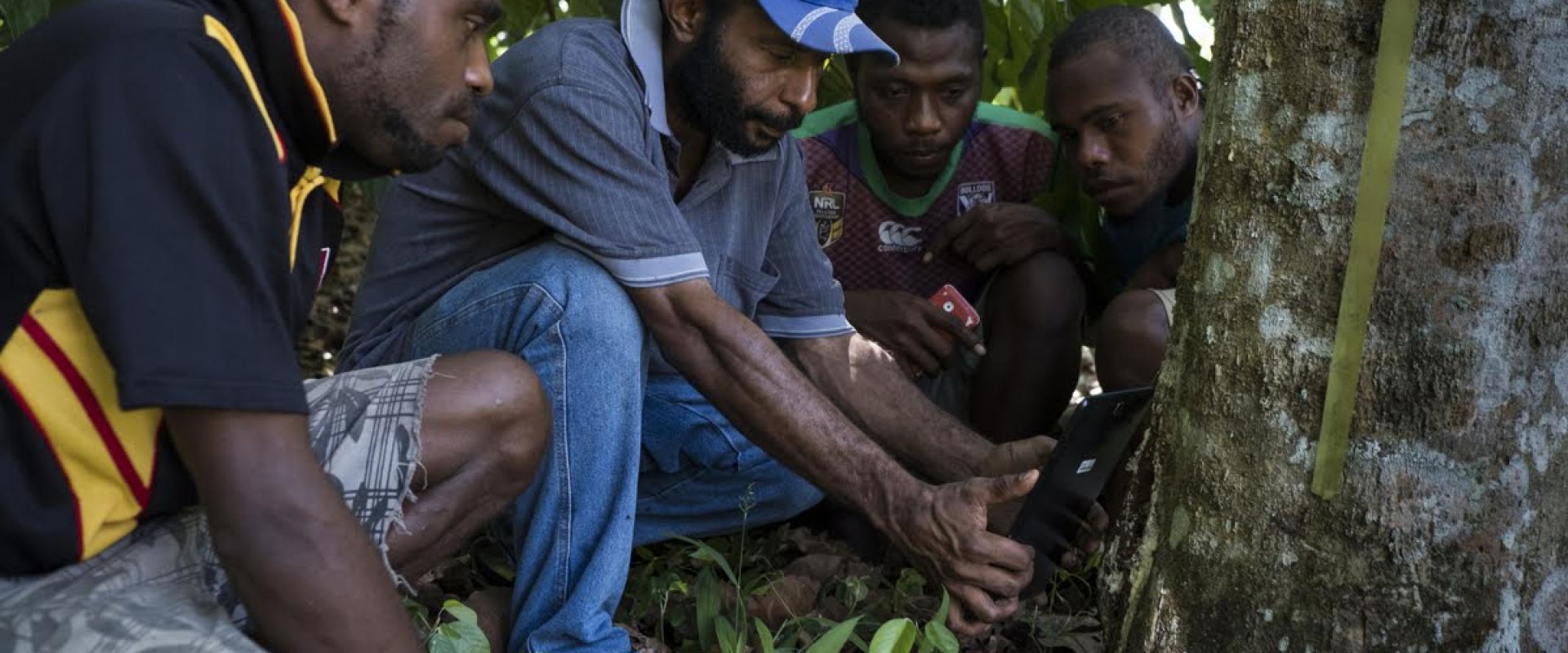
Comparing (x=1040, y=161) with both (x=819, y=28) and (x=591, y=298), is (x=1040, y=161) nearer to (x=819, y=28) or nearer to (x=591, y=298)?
(x=819, y=28)

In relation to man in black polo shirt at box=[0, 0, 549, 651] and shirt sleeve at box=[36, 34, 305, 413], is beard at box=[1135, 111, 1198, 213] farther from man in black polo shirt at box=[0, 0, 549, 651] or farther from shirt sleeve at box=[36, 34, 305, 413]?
shirt sleeve at box=[36, 34, 305, 413]

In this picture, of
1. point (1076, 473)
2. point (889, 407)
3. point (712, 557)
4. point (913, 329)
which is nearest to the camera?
point (1076, 473)

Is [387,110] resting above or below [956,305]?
above

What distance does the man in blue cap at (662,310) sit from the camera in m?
2.26

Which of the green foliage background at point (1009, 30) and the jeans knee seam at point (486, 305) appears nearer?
the jeans knee seam at point (486, 305)

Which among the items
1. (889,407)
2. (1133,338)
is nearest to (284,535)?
(889,407)

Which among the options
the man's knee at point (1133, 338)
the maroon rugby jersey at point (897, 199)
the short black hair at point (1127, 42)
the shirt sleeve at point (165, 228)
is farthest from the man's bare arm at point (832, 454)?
the short black hair at point (1127, 42)

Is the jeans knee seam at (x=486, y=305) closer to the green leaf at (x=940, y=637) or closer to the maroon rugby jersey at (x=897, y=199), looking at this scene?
the green leaf at (x=940, y=637)

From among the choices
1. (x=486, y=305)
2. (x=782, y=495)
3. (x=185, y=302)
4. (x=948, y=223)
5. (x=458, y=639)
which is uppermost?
(x=185, y=302)

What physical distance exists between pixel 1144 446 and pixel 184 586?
1214 millimetres

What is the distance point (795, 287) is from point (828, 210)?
0.60m

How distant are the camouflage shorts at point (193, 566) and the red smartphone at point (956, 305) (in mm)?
1500

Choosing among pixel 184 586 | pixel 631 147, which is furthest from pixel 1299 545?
pixel 184 586

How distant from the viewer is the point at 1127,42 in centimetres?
331
